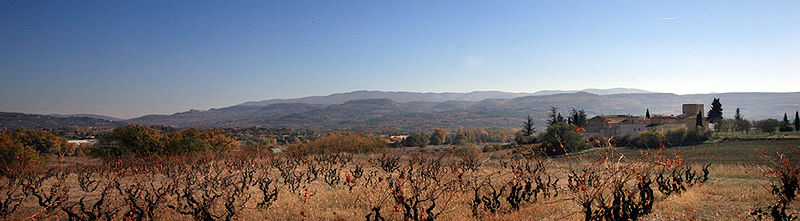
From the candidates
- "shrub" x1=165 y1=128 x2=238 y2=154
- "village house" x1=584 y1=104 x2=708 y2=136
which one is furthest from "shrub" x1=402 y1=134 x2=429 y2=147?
"shrub" x1=165 y1=128 x2=238 y2=154

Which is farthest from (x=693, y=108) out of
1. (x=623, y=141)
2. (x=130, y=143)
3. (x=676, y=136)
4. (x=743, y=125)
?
(x=130, y=143)

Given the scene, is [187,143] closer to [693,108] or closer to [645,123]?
[645,123]

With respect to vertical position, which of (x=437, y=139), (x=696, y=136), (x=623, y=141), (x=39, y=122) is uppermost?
(x=39, y=122)

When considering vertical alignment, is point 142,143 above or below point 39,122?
below

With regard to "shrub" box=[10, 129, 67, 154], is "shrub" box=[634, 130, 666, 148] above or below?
below

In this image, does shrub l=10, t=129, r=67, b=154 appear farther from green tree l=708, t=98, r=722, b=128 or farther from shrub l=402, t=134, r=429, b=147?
green tree l=708, t=98, r=722, b=128

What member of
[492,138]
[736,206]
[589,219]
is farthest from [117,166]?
[492,138]

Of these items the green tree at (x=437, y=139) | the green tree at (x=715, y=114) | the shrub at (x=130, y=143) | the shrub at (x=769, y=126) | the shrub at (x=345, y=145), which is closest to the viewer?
the shrub at (x=130, y=143)

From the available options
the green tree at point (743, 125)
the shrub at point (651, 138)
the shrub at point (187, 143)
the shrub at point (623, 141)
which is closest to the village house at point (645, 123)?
the shrub at point (623, 141)

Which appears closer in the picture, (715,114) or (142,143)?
(142,143)

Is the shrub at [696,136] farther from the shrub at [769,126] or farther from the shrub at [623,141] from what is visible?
the shrub at [769,126]

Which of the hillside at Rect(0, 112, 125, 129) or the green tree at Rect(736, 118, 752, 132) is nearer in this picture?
the green tree at Rect(736, 118, 752, 132)

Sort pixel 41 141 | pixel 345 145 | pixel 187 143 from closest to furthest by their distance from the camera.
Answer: pixel 187 143 < pixel 41 141 < pixel 345 145

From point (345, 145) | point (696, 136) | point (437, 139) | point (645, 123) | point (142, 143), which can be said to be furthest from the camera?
point (437, 139)
